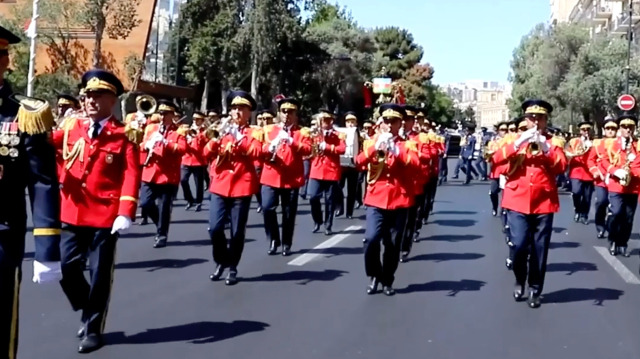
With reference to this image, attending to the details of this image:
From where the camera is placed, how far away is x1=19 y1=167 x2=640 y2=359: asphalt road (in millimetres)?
7293

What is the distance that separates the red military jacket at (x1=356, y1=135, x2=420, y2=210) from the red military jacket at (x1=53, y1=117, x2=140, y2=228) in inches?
110

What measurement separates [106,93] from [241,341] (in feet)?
6.99

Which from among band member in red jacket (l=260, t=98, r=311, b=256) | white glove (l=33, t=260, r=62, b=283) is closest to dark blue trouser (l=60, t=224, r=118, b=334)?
white glove (l=33, t=260, r=62, b=283)

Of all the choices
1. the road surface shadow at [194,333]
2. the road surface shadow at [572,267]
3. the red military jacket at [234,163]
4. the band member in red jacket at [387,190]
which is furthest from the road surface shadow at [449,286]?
the road surface shadow at [194,333]

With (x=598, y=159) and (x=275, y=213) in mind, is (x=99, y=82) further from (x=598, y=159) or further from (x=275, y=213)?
(x=598, y=159)

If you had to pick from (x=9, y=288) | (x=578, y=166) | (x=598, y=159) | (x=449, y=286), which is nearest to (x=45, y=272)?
(x=9, y=288)

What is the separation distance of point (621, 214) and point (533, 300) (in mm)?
4532

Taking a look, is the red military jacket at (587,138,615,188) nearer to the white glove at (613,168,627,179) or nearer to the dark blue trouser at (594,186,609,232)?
the dark blue trouser at (594,186,609,232)

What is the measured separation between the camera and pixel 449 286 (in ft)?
34.0

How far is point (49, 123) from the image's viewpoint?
4.96 metres

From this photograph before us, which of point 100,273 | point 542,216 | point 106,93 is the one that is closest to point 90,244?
point 100,273

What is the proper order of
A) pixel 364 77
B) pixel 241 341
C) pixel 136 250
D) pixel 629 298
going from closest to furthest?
pixel 241 341 → pixel 629 298 → pixel 136 250 → pixel 364 77

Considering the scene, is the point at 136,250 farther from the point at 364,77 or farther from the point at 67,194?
the point at 364,77

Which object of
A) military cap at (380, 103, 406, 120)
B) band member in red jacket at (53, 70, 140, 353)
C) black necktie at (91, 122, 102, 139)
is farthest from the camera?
military cap at (380, 103, 406, 120)
